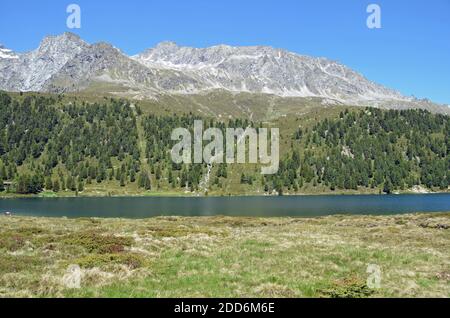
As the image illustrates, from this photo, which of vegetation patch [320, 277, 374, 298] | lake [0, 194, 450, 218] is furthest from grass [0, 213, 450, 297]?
lake [0, 194, 450, 218]

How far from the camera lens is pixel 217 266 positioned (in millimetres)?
27656

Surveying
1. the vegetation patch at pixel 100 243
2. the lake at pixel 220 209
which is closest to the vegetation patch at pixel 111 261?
the vegetation patch at pixel 100 243

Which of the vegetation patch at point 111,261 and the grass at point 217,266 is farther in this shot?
the vegetation patch at point 111,261

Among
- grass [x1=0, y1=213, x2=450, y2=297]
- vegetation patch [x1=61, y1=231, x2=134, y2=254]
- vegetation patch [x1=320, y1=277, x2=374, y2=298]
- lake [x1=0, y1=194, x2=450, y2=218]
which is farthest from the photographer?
lake [x1=0, y1=194, x2=450, y2=218]

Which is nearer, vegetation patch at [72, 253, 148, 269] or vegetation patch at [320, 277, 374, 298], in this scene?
vegetation patch at [320, 277, 374, 298]

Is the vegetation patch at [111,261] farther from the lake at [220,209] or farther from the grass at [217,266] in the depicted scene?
the lake at [220,209]

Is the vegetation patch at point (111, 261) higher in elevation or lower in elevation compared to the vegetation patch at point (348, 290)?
lower

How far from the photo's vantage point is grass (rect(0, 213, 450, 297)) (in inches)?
822

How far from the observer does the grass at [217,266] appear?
20.9 m

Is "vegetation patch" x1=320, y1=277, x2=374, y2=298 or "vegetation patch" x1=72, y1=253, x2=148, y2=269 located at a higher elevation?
"vegetation patch" x1=320, y1=277, x2=374, y2=298

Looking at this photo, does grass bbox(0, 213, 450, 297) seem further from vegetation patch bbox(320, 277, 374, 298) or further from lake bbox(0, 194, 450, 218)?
lake bbox(0, 194, 450, 218)

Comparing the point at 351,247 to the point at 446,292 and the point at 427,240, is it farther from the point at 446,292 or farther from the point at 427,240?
the point at 446,292

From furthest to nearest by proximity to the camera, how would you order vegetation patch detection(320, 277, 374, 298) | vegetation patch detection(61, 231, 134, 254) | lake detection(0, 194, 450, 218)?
lake detection(0, 194, 450, 218) → vegetation patch detection(61, 231, 134, 254) → vegetation patch detection(320, 277, 374, 298)
